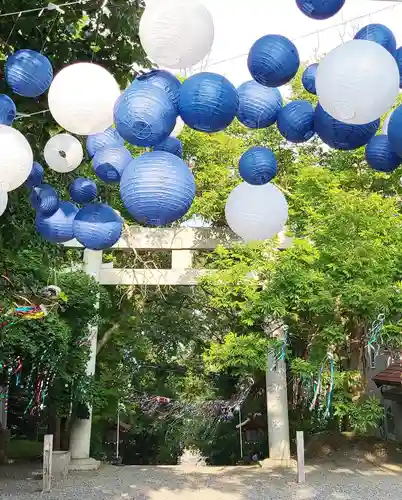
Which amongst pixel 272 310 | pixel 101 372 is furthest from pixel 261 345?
pixel 101 372

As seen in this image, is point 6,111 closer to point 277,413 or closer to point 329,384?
point 329,384

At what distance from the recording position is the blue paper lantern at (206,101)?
223 centimetres

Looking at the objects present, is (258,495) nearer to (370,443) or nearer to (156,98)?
(370,443)

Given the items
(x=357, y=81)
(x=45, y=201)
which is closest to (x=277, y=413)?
(x=45, y=201)

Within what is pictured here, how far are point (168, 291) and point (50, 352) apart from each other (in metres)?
5.08

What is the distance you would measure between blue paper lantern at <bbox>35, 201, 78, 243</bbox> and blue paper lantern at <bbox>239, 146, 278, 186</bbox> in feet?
3.26

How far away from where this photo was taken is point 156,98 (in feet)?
7.29

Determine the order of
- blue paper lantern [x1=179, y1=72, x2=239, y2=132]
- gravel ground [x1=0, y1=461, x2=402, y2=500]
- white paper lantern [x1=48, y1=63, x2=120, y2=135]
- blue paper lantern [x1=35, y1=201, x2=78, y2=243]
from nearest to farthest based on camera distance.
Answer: blue paper lantern [x1=179, y1=72, x2=239, y2=132]
white paper lantern [x1=48, y1=63, x2=120, y2=135]
blue paper lantern [x1=35, y1=201, x2=78, y2=243]
gravel ground [x1=0, y1=461, x2=402, y2=500]

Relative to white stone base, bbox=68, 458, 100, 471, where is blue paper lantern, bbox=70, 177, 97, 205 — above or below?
above

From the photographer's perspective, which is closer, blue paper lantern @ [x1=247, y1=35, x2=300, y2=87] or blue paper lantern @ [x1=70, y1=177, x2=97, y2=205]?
blue paper lantern @ [x1=247, y1=35, x2=300, y2=87]

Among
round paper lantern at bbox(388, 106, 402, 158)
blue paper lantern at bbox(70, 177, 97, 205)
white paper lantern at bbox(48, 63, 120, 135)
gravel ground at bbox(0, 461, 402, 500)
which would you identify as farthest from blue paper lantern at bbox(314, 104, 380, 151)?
gravel ground at bbox(0, 461, 402, 500)

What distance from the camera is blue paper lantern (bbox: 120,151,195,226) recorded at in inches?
88.0

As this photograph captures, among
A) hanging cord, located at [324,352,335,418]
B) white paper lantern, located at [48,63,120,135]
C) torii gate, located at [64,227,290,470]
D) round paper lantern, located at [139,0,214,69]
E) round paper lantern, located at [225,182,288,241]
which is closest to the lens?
round paper lantern, located at [139,0,214,69]

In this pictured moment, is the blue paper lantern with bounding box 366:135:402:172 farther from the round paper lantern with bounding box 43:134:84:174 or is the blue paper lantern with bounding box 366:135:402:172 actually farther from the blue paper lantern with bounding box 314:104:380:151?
the round paper lantern with bounding box 43:134:84:174
